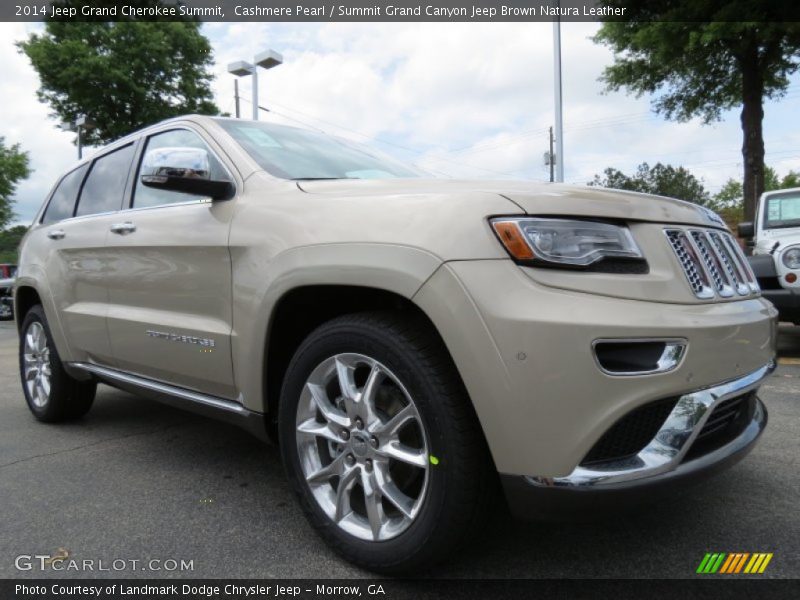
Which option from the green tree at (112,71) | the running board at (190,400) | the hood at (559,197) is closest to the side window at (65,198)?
the running board at (190,400)

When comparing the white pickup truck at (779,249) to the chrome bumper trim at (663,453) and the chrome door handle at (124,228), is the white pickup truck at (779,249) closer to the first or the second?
the chrome bumper trim at (663,453)

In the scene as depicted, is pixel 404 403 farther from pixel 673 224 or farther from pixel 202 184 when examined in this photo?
pixel 202 184

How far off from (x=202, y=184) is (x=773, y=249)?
216 inches

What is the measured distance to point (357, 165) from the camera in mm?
2893

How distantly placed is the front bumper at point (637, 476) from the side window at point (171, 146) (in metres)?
1.75

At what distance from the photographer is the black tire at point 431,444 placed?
5.43 feet

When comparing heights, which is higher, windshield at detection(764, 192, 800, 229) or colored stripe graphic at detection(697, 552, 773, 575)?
windshield at detection(764, 192, 800, 229)

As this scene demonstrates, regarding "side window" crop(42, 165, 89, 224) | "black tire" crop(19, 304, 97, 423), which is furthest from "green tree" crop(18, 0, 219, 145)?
"black tire" crop(19, 304, 97, 423)

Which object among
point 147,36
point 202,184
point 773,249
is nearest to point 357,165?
point 202,184

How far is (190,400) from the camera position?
8.45 ft

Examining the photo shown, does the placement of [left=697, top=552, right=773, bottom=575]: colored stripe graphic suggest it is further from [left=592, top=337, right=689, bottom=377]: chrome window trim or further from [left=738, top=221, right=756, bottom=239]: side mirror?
[left=738, top=221, right=756, bottom=239]: side mirror

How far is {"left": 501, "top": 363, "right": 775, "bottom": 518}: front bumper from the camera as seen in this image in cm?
153

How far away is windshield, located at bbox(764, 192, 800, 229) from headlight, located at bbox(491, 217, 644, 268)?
580 cm

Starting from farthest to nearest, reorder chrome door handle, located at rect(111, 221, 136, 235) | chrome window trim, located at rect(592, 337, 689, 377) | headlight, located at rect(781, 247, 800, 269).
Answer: headlight, located at rect(781, 247, 800, 269)
chrome door handle, located at rect(111, 221, 136, 235)
chrome window trim, located at rect(592, 337, 689, 377)
